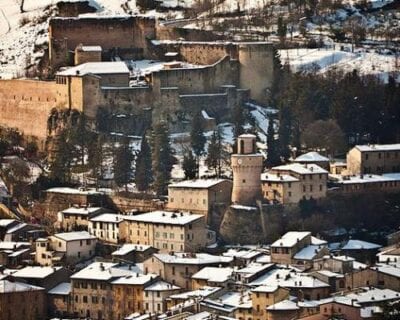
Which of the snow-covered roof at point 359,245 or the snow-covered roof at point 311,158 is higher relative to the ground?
the snow-covered roof at point 311,158

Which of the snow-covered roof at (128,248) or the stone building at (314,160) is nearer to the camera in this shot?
the snow-covered roof at (128,248)

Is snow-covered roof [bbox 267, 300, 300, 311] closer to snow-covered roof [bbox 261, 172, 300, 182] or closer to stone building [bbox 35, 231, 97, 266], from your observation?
snow-covered roof [bbox 261, 172, 300, 182]

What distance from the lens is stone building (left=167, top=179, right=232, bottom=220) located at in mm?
78438

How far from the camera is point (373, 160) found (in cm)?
8206

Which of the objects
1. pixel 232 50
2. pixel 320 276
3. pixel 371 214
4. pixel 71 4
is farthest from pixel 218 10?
pixel 320 276

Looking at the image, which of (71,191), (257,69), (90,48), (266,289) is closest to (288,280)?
(266,289)

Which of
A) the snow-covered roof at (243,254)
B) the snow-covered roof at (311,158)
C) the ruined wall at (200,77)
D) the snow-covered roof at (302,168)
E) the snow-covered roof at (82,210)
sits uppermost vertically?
the ruined wall at (200,77)

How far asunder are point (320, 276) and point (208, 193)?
775 centimetres

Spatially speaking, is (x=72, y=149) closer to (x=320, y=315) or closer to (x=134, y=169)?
(x=134, y=169)

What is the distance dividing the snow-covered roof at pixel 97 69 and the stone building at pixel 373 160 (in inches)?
446

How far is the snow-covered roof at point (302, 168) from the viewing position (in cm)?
7912

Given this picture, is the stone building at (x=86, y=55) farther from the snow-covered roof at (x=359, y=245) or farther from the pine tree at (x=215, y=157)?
the snow-covered roof at (x=359, y=245)

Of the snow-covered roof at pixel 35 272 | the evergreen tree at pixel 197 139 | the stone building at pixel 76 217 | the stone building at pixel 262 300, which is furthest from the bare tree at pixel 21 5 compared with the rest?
the stone building at pixel 262 300

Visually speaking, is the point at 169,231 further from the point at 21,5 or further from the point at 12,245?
the point at 21,5
